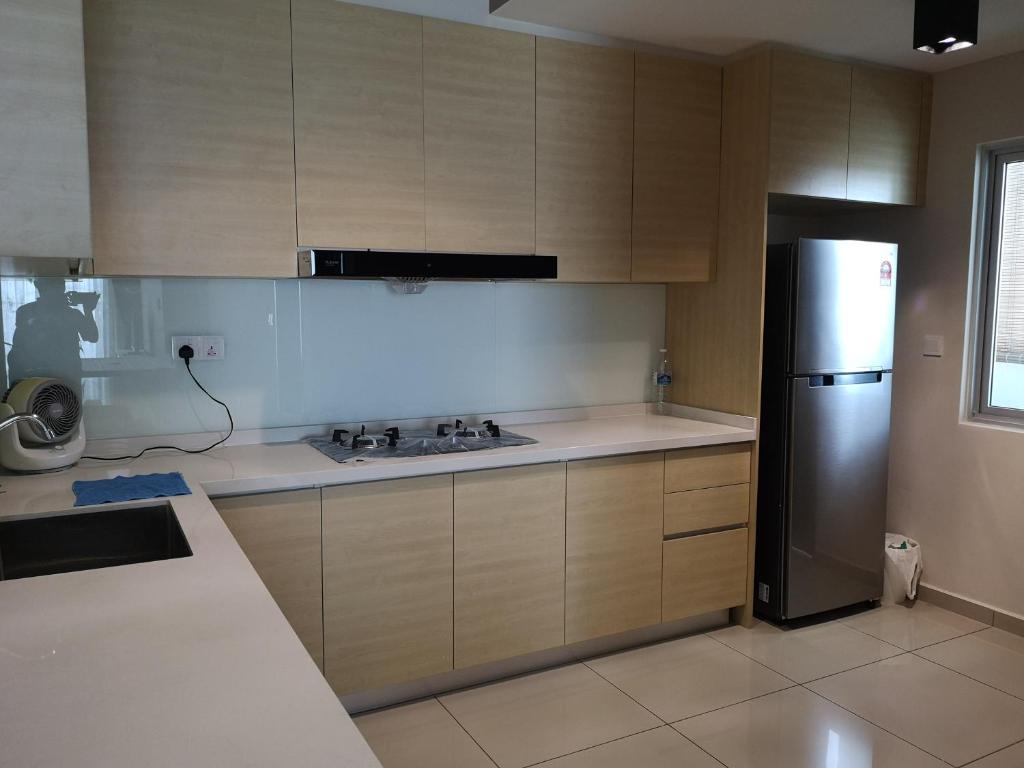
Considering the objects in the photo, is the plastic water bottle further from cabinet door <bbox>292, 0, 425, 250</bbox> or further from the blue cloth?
the blue cloth

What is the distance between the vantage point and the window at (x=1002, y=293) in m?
3.36

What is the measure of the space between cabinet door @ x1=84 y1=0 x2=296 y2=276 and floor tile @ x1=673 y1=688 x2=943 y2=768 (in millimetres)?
2047

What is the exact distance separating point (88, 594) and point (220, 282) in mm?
1553

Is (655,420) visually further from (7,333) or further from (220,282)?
(7,333)

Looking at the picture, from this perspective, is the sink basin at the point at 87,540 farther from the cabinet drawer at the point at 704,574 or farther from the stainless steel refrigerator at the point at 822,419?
the stainless steel refrigerator at the point at 822,419

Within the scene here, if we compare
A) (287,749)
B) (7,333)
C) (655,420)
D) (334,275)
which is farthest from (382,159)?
(287,749)

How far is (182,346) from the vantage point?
269 cm

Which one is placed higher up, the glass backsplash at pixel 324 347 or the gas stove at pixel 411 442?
the glass backsplash at pixel 324 347

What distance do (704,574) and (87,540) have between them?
2.28m

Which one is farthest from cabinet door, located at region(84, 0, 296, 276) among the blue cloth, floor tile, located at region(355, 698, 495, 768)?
floor tile, located at region(355, 698, 495, 768)

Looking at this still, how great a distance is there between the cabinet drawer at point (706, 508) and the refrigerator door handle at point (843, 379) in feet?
1.68

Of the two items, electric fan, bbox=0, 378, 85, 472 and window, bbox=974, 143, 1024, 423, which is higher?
window, bbox=974, 143, 1024, 423

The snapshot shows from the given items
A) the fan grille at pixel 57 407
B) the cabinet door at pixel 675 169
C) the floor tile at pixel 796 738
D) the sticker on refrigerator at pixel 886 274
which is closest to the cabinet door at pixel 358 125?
the fan grille at pixel 57 407

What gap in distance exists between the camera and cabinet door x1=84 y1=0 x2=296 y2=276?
228cm
